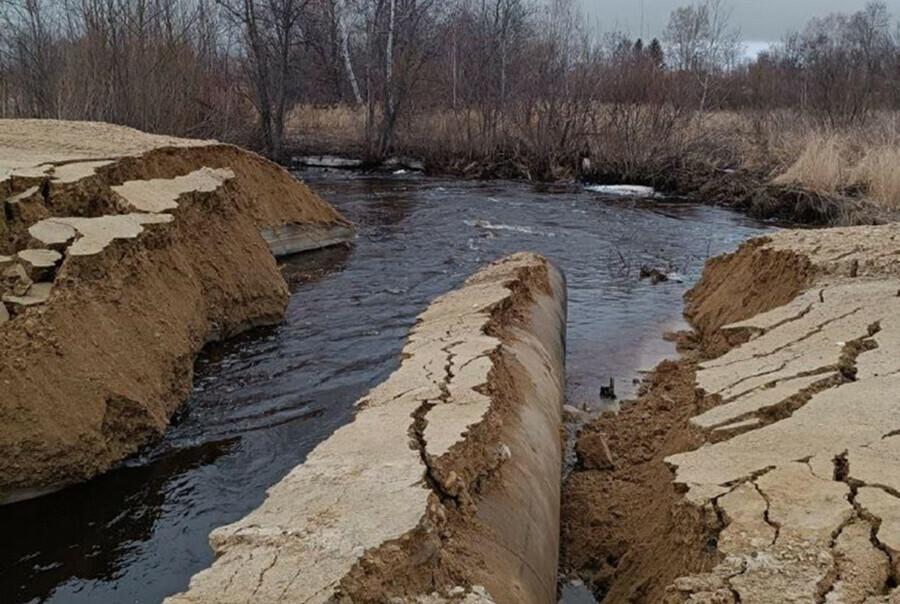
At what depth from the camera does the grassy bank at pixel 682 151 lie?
14602 millimetres

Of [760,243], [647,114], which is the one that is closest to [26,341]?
[760,243]

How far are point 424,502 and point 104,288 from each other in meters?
3.62

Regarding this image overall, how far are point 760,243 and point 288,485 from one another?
6.75 m

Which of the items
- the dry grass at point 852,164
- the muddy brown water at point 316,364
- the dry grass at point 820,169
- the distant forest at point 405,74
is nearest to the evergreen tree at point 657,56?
the distant forest at point 405,74

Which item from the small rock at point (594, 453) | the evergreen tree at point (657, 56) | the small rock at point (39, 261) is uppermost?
the evergreen tree at point (657, 56)

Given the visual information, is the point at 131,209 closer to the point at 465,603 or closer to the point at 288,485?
the point at 288,485

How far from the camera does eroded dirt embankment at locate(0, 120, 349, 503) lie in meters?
4.82

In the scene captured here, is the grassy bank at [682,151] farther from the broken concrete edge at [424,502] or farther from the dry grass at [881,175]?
the broken concrete edge at [424,502]

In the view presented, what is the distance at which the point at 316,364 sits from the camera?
6953mm

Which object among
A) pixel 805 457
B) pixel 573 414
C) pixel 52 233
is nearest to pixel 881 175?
pixel 573 414

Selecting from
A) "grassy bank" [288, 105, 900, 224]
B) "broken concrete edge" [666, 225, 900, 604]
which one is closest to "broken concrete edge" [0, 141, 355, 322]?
"broken concrete edge" [666, 225, 900, 604]

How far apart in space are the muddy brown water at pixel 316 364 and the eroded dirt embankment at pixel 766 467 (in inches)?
53.3

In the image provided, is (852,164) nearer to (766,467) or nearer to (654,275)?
(654,275)

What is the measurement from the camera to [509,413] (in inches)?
174
